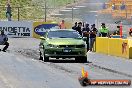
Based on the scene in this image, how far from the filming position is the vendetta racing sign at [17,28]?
45.8 metres

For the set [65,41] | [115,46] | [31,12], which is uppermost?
[65,41]

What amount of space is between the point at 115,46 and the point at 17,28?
60.2 feet

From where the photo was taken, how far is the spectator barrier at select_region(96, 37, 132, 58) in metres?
26.9

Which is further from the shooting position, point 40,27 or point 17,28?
point 40,27

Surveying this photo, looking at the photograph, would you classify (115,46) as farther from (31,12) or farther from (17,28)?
(31,12)

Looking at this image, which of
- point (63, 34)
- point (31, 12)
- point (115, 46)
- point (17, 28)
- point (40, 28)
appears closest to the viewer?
point (63, 34)

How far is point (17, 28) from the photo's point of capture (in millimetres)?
46000

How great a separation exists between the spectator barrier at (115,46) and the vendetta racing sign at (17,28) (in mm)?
14673

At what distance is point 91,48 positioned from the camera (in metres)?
32.4

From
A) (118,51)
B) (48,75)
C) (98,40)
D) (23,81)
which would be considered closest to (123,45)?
(118,51)

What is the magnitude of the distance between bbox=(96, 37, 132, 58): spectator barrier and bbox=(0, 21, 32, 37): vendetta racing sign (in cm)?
1467

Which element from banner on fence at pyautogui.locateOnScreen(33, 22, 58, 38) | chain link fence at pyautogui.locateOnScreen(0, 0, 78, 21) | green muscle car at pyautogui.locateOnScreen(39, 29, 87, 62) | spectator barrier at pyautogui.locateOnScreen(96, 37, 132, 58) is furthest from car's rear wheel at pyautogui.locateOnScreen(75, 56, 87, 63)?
chain link fence at pyautogui.locateOnScreen(0, 0, 78, 21)

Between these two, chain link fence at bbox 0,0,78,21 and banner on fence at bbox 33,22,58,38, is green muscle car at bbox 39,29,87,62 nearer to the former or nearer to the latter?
banner on fence at bbox 33,22,58,38

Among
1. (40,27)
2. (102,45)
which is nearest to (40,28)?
(40,27)
